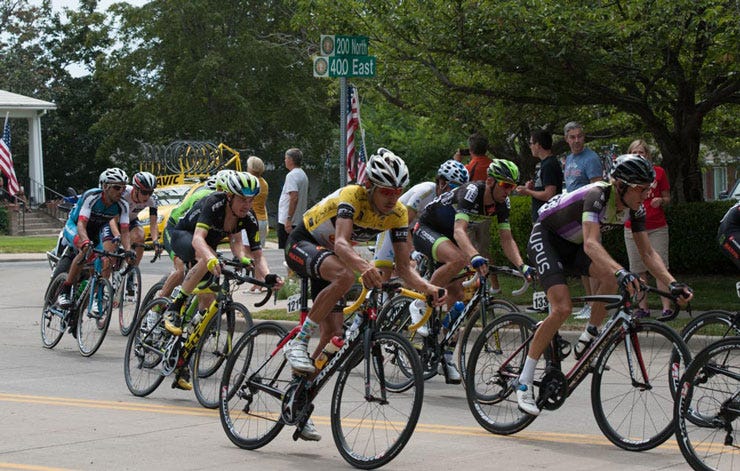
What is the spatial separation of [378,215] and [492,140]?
1506cm

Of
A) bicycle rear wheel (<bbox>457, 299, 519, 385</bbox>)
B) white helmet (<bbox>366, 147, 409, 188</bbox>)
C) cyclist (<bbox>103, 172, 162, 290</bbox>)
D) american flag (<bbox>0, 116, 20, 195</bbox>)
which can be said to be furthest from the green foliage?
white helmet (<bbox>366, 147, 409, 188</bbox>)

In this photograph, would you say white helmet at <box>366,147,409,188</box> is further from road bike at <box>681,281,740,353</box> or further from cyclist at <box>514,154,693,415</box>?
road bike at <box>681,281,740,353</box>

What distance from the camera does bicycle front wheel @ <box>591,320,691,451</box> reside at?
788 centimetres

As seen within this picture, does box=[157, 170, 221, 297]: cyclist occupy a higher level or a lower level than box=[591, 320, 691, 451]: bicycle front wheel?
higher

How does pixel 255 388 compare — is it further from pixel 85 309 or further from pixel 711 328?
pixel 85 309

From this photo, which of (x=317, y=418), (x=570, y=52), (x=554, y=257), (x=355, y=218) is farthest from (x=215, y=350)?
(x=570, y=52)

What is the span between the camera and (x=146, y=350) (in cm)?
1048

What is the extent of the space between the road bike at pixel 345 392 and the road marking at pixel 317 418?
3.45ft

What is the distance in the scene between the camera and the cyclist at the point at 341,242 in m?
7.96

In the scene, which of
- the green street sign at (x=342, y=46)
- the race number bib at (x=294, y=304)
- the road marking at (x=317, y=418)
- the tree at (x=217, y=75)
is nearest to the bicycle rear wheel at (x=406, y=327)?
the road marking at (x=317, y=418)

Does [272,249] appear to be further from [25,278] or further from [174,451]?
[174,451]

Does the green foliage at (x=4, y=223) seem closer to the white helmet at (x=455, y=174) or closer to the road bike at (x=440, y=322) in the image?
the white helmet at (x=455, y=174)

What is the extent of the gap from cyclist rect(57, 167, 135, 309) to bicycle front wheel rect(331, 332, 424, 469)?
6346mm

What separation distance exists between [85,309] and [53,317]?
0.89m
